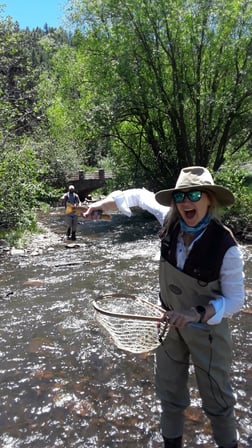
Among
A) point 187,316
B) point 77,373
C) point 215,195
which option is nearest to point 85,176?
point 77,373

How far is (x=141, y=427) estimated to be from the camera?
4.22 metres

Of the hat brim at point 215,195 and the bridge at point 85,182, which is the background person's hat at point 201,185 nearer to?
the hat brim at point 215,195

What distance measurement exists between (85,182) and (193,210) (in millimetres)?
30156

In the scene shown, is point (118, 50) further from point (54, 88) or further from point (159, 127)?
point (54, 88)

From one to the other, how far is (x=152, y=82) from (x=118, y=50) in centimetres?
220

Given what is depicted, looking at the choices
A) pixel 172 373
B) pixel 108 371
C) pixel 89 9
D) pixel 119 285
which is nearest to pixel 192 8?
pixel 89 9

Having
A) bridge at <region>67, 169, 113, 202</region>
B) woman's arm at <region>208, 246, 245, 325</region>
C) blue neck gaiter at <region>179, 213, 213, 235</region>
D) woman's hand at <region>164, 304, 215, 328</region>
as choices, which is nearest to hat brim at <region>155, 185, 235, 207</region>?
blue neck gaiter at <region>179, 213, 213, 235</region>

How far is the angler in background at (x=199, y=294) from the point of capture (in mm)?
2799

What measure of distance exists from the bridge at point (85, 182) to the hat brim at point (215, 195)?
29263mm

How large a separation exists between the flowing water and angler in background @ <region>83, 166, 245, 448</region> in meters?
1.09

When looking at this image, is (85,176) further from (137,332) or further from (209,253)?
(209,253)

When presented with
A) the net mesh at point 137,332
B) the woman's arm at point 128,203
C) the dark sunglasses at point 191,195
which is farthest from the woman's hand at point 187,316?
the woman's arm at point 128,203

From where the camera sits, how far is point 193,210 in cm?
293

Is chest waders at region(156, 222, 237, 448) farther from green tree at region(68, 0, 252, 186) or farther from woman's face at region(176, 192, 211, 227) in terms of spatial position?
green tree at region(68, 0, 252, 186)
